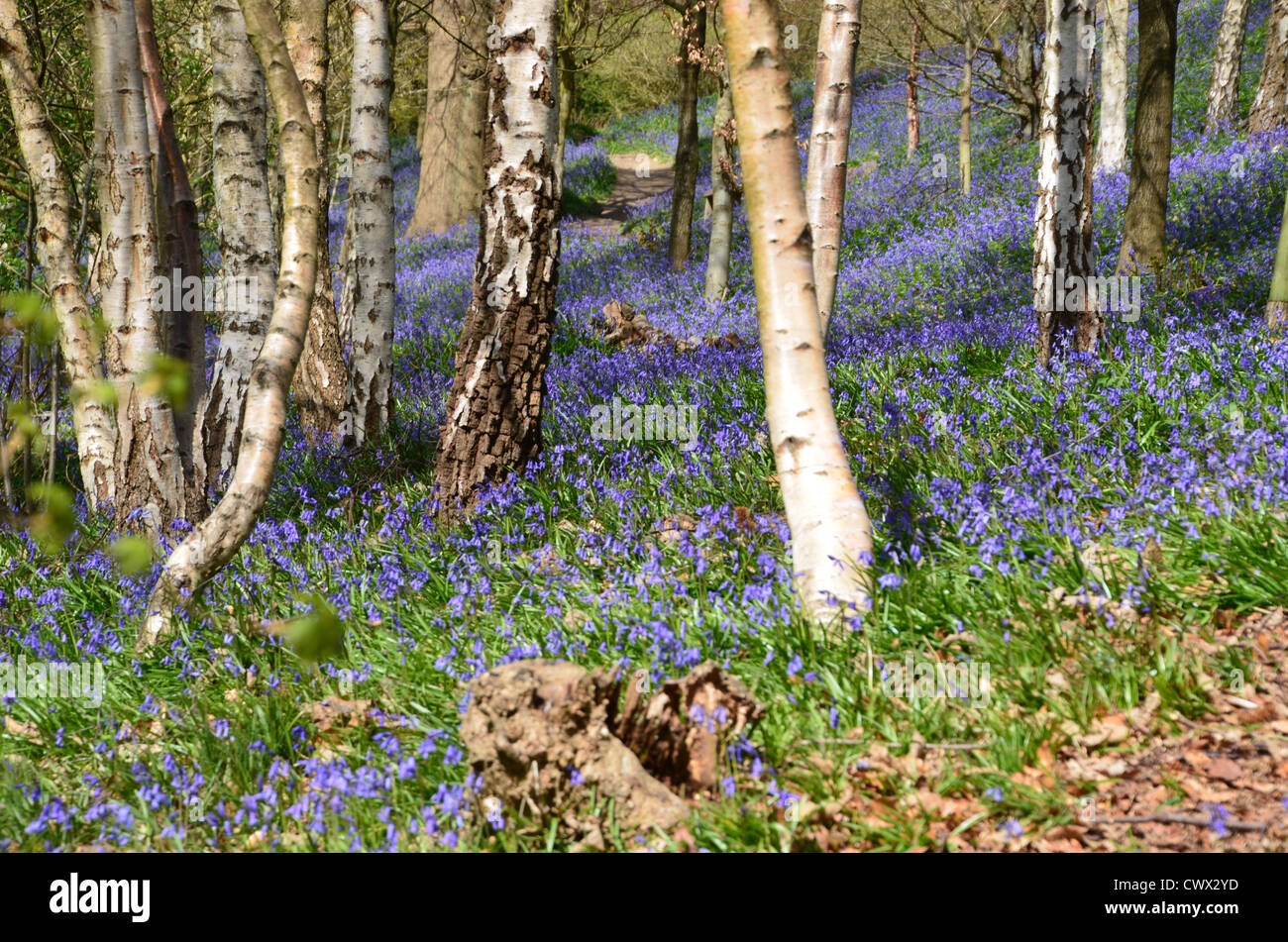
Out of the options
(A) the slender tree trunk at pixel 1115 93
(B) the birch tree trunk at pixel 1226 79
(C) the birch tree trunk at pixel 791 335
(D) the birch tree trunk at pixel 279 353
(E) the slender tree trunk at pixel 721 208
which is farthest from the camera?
(B) the birch tree trunk at pixel 1226 79

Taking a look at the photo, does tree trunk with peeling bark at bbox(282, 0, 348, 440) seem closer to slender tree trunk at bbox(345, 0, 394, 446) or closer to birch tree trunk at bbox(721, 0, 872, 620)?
slender tree trunk at bbox(345, 0, 394, 446)

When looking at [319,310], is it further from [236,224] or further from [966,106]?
[966,106]

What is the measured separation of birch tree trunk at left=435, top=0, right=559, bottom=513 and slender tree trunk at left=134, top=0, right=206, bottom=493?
157 centimetres

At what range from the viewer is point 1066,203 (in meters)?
6.98

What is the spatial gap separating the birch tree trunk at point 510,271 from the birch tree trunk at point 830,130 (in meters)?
1.78

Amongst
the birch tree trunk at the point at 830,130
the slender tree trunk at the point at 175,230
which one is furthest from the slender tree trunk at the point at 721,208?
the slender tree trunk at the point at 175,230

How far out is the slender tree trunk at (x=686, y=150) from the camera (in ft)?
46.5

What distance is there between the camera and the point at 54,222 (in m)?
6.67

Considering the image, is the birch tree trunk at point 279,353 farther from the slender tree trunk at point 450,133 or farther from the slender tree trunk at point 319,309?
the slender tree trunk at point 450,133

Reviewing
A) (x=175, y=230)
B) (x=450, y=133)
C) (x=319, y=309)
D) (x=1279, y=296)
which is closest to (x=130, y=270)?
(x=175, y=230)

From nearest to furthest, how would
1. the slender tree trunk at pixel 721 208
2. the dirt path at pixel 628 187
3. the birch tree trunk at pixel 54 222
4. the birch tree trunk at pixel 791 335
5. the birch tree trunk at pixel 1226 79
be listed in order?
1. the birch tree trunk at pixel 791 335
2. the birch tree trunk at pixel 54 222
3. the slender tree trunk at pixel 721 208
4. the birch tree trunk at pixel 1226 79
5. the dirt path at pixel 628 187

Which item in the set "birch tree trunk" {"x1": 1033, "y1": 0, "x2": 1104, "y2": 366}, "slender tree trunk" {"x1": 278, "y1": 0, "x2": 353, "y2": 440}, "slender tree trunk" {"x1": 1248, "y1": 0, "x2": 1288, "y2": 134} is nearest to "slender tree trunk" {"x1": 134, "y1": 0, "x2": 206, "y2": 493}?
"slender tree trunk" {"x1": 278, "y1": 0, "x2": 353, "y2": 440}

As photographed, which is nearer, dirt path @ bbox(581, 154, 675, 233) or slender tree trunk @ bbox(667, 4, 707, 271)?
slender tree trunk @ bbox(667, 4, 707, 271)

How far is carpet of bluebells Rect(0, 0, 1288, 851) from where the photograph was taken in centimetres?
323
